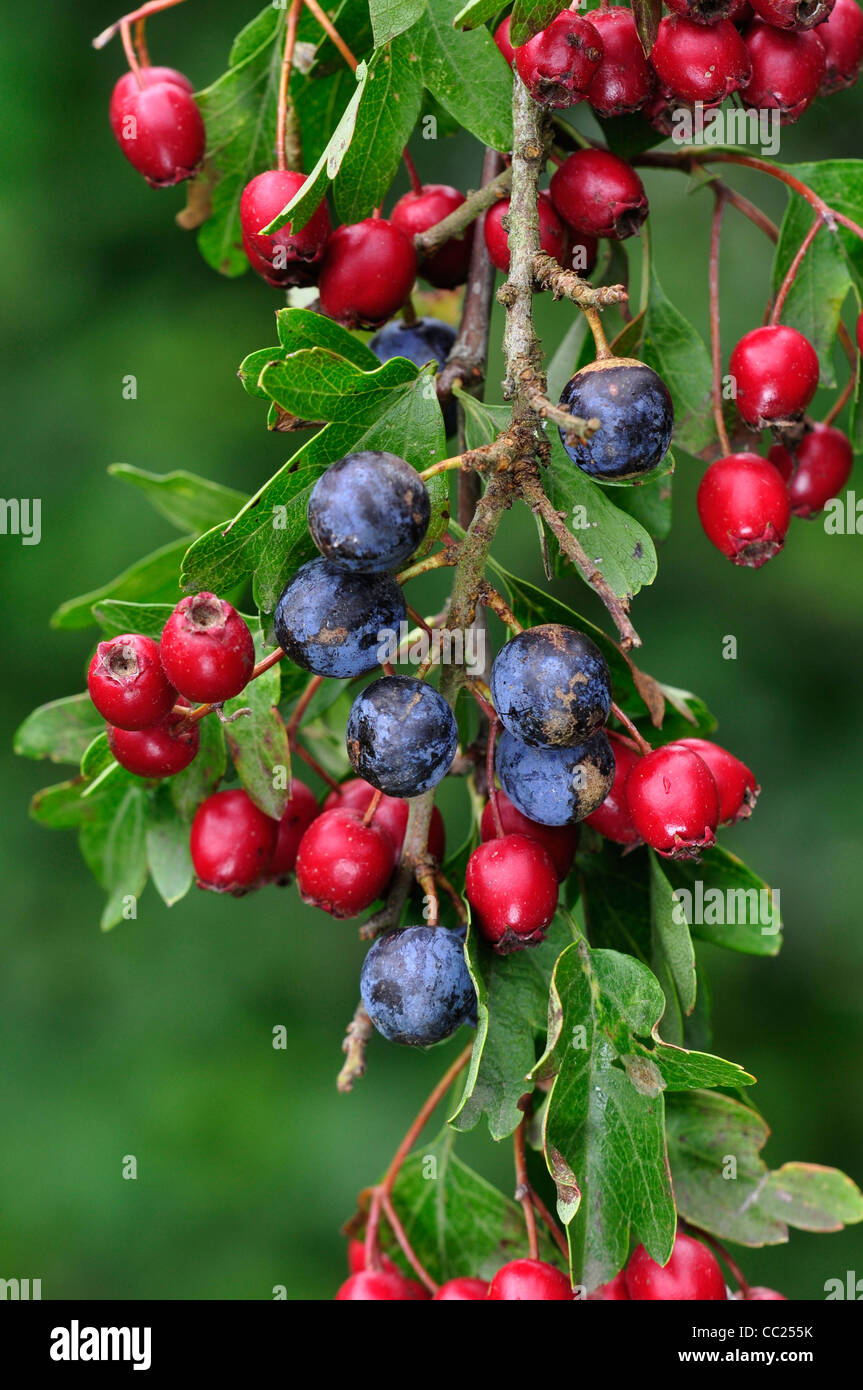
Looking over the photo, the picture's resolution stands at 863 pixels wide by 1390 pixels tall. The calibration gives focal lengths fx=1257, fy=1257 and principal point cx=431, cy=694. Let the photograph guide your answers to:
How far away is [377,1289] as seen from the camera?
126cm

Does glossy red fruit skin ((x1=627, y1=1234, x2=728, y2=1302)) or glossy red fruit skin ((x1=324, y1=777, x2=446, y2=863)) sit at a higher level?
glossy red fruit skin ((x1=324, y1=777, x2=446, y2=863))

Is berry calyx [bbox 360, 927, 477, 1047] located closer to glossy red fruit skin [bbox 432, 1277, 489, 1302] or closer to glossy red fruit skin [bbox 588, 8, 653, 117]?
glossy red fruit skin [bbox 432, 1277, 489, 1302]

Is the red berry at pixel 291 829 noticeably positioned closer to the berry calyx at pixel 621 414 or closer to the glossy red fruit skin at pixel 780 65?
the berry calyx at pixel 621 414

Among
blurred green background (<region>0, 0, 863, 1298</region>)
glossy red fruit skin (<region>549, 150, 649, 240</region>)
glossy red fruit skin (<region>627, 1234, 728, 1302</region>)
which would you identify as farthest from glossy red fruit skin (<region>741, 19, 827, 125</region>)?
blurred green background (<region>0, 0, 863, 1298</region>)

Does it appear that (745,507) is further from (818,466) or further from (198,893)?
(198,893)

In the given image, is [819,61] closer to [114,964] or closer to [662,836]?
[662,836]

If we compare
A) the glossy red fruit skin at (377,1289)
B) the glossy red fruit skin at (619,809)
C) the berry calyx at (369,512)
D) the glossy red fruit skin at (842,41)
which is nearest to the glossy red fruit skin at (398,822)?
the glossy red fruit skin at (619,809)

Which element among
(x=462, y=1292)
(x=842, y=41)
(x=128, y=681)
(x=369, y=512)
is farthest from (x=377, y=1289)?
(x=842, y=41)

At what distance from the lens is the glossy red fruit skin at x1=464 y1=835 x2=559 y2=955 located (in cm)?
105

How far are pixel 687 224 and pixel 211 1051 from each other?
215cm

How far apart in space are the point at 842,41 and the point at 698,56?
0.28 m

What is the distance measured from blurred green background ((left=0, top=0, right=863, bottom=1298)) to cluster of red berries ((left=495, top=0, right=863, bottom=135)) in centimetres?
155

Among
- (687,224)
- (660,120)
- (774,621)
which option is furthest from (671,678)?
(660,120)

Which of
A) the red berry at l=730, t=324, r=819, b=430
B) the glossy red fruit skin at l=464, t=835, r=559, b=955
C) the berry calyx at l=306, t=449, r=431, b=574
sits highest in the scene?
the red berry at l=730, t=324, r=819, b=430
